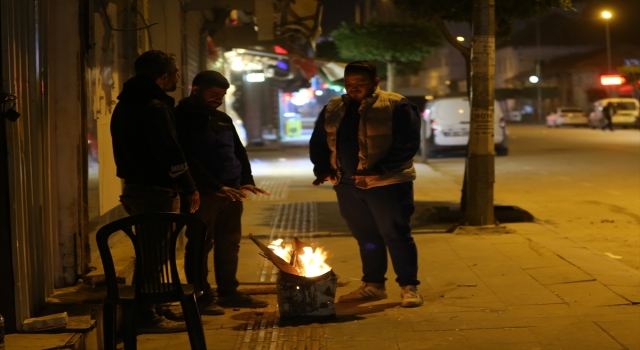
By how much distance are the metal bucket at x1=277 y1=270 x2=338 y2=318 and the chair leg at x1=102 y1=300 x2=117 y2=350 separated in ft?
5.42

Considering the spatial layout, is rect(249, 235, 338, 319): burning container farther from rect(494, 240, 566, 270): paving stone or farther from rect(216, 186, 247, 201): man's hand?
rect(494, 240, 566, 270): paving stone

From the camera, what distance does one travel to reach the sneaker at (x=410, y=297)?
247 inches

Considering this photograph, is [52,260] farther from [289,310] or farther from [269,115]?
[269,115]

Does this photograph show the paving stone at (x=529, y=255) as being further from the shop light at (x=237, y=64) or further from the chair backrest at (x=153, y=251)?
the shop light at (x=237, y=64)

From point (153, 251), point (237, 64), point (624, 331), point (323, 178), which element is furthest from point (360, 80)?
point (237, 64)

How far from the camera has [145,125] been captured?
529cm

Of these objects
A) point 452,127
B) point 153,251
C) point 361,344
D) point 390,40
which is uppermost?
point 390,40

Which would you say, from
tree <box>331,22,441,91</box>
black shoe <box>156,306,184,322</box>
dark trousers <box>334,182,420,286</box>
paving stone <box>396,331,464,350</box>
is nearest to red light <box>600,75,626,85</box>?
tree <box>331,22,441,91</box>

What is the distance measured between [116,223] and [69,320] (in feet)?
3.73

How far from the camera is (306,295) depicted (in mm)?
5867

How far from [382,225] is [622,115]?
3959 centimetres

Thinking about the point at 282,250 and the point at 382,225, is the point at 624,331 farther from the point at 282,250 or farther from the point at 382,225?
the point at 282,250

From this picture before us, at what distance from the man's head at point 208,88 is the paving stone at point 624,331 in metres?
3.02

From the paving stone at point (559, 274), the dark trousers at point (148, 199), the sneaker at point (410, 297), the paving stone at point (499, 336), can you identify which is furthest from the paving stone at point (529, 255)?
the dark trousers at point (148, 199)
